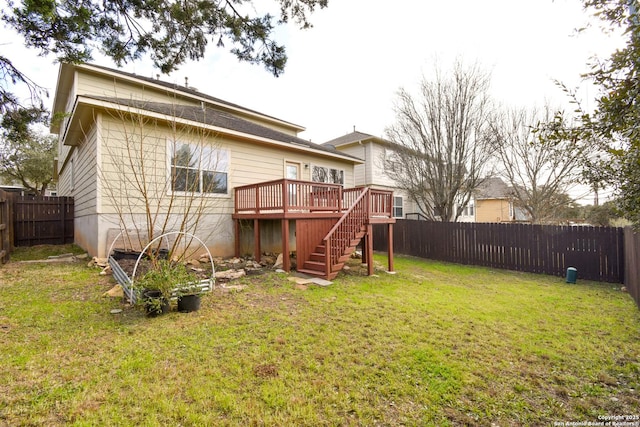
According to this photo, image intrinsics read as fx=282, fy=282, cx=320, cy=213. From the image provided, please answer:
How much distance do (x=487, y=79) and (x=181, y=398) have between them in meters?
12.3

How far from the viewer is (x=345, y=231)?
279 inches

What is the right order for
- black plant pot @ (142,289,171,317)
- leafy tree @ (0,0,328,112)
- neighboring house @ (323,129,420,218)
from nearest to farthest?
A: black plant pot @ (142,289,171,317) → leafy tree @ (0,0,328,112) → neighboring house @ (323,129,420,218)

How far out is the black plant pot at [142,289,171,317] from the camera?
3.84 metres

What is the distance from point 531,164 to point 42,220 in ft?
59.1

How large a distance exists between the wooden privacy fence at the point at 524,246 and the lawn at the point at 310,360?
8.22 ft

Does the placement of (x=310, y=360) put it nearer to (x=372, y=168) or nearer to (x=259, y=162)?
(x=259, y=162)

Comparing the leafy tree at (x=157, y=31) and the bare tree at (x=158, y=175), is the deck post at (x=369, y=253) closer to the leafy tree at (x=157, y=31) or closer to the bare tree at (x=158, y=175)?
the bare tree at (x=158, y=175)

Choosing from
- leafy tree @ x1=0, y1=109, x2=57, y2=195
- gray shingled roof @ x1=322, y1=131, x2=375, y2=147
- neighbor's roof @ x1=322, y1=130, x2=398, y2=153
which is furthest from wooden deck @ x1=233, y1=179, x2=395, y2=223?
leafy tree @ x1=0, y1=109, x2=57, y2=195

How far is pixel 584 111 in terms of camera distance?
2275 mm

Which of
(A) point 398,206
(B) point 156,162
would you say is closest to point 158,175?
(B) point 156,162

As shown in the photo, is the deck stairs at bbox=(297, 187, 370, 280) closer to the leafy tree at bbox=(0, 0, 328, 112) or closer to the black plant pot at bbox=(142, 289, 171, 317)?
the black plant pot at bbox=(142, 289, 171, 317)

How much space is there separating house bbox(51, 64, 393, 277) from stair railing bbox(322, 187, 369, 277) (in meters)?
0.03

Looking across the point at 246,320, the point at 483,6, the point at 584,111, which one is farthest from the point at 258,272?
the point at 483,6

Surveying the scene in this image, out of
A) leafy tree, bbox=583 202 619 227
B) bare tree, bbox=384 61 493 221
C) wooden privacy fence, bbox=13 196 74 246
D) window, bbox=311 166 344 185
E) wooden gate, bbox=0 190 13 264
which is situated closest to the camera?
wooden gate, bbox=0 190 13 264
